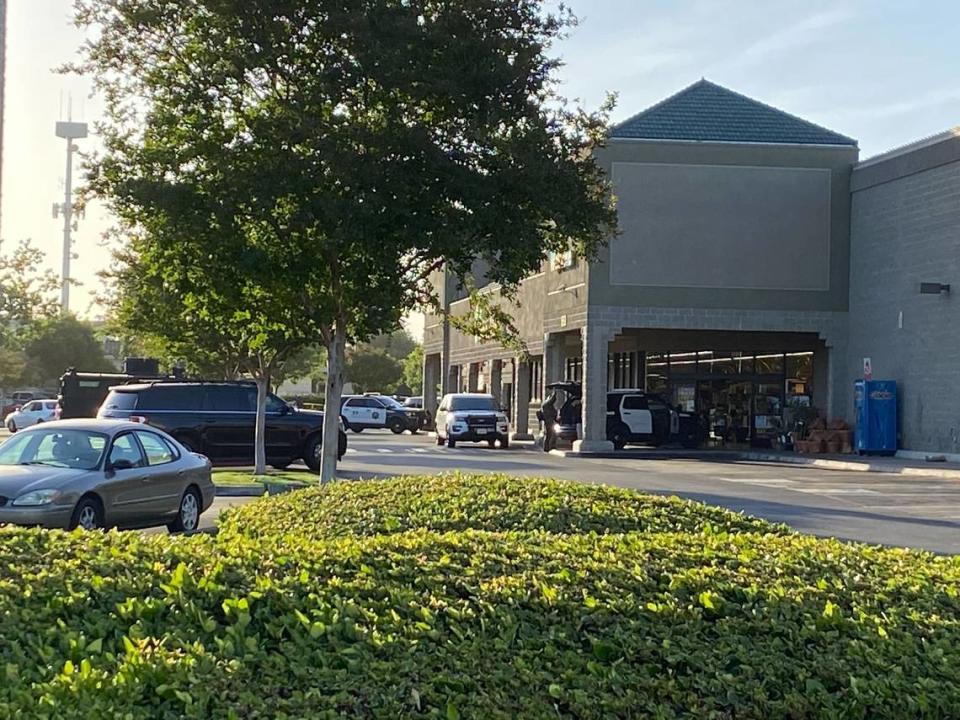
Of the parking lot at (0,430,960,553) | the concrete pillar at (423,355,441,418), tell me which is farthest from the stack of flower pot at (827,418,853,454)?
the concrete pillar at (423,355,441,418)

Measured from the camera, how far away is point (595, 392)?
37688 mm

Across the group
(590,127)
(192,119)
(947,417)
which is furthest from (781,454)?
(192,119)

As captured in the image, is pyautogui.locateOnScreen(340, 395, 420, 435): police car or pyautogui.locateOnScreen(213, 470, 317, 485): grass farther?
pyautogui.locateOnScreen(340, 395, 420, 435): police car

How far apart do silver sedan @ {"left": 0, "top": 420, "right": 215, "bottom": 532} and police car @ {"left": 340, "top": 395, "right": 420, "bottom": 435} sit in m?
43.8

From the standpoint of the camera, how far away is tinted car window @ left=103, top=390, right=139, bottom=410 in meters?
24.8

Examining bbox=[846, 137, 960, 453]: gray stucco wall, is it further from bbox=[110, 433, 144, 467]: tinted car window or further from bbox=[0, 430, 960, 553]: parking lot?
bbox=[110, 433, 144, 467]: tinted car window

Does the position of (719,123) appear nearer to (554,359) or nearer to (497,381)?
(554,359)

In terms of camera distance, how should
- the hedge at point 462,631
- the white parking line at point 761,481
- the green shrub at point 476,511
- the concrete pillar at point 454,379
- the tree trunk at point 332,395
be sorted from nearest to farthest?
the hedge at point 462,631
the green shrub at point 476,511
the tree trunk at point 332,395
the white parking line at point 761,481
the concrete pillar at point 454,379

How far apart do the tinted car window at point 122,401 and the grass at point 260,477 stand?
2185 mm

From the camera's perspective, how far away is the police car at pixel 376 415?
196 feet

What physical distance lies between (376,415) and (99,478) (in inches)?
1848

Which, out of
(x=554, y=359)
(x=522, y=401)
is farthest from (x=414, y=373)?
(x=554, y=359)

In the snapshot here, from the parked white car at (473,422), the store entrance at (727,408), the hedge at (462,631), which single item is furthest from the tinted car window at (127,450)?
the store entrance at (727,408)

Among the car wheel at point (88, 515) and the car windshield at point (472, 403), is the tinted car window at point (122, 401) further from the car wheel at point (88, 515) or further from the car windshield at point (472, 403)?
the car windshield at point (472, 403)
